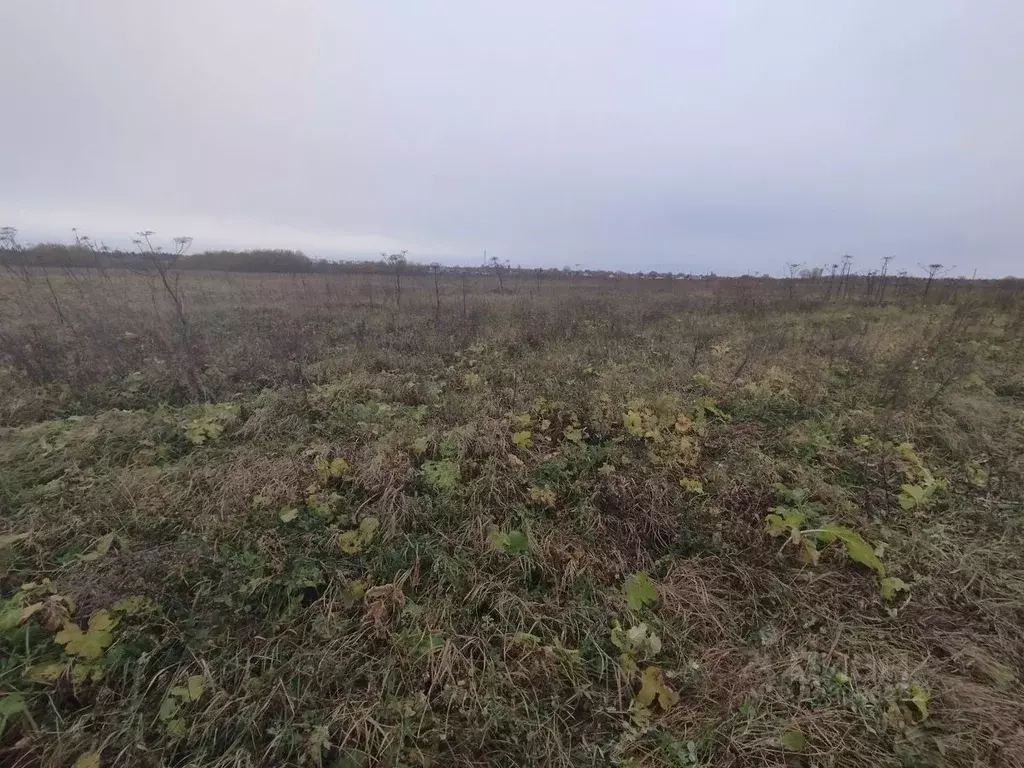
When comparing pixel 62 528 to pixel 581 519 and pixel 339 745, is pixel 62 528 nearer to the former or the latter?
pixel 339 745

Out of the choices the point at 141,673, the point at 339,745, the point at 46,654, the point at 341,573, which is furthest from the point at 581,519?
the point at 46,654

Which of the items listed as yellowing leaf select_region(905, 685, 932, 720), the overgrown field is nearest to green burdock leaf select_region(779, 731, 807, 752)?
the overgrown field

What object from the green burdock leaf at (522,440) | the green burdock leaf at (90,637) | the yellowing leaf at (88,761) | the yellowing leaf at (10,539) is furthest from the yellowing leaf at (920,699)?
the yellowing leaf at (10,539)

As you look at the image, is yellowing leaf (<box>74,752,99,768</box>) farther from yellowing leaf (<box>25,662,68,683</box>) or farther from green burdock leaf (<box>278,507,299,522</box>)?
green burdock leaf (<box>278,507,299,522</box>)

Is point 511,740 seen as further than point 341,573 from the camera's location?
No

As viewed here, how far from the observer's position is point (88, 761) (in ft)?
5.33

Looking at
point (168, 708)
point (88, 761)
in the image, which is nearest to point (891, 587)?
point (168, 708)

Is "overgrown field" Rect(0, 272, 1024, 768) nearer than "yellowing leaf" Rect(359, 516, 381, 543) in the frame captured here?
Yes

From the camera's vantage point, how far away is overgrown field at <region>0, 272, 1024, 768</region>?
5.97 feet

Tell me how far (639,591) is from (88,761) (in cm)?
257

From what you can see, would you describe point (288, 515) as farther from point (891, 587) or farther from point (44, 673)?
point (891, 587)

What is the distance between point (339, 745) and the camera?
1.77m

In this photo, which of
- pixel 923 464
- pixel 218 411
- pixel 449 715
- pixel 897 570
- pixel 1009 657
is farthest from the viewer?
pixel 218 411

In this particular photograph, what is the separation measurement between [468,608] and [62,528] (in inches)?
105
